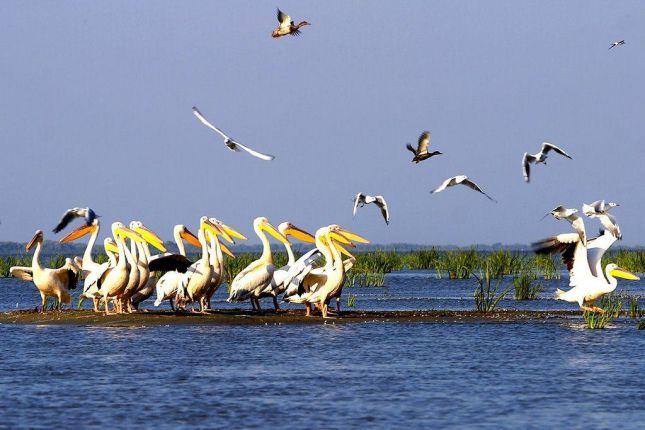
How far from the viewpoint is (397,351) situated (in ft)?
43.7

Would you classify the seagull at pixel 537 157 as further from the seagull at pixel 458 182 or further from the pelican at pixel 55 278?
the pelican at pixel 55 278

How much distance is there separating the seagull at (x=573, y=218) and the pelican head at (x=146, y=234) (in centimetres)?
545

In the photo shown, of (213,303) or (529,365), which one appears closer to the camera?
(529,365)

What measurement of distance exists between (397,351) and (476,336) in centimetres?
168

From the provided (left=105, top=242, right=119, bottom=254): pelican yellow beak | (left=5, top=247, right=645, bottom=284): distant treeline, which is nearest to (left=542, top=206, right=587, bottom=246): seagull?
(left=105, top=242, right=119, bottom=254): pelican yellow beak

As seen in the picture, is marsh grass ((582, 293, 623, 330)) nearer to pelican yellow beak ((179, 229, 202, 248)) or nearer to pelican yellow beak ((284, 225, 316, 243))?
pelican yellow beak ((284, 225, 316, 243))

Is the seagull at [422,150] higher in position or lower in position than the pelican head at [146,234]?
higher

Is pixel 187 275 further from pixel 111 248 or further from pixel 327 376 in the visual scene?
pixel 327 376

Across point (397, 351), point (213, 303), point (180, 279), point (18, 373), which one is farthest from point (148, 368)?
point (213, 303)

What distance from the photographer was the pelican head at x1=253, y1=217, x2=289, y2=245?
18875mm

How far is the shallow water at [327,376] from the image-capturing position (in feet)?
30.3

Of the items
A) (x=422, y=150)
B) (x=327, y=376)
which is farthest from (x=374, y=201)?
(x=327, y=376)

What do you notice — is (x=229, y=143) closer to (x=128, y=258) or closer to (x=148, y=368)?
(x=128, y=258)

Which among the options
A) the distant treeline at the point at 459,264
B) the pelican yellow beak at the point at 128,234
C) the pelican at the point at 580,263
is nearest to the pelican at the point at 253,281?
the pelican yellow beak at the point at 128,234
